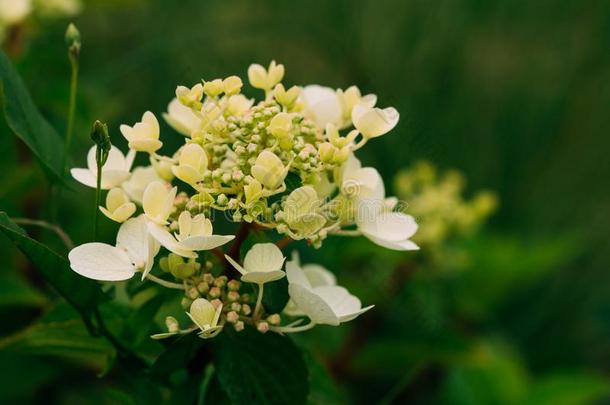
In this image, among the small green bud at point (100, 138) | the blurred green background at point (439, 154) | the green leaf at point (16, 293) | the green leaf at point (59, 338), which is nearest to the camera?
the small green bud at point (100, 138)

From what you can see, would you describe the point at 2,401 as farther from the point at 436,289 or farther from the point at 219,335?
the point at 436,289

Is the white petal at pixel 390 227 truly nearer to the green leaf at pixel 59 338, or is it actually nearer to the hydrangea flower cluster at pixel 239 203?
the hydrangea flower cluster at pixel 239 203

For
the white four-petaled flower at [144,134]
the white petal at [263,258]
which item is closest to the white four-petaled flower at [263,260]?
the white petal at [263,258]

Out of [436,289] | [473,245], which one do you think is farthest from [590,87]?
[436,289]

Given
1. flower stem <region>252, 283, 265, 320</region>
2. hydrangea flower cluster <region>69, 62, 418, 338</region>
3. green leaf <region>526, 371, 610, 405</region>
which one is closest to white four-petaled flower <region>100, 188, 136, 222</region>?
hydrangea flower cluster <region>69, 62, 418, 338</region>

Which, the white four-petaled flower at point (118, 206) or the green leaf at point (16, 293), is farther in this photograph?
the green leaf at point (16, 293)

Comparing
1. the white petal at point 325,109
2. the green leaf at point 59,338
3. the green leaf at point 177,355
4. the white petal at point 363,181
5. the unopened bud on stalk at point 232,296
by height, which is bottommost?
the green leaf at point 177,355
